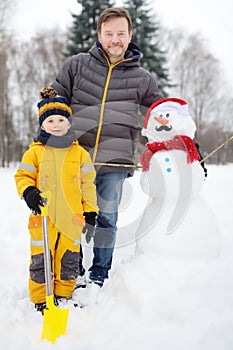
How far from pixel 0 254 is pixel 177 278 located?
6.40 ft

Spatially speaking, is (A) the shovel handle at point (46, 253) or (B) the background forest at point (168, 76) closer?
(A) the shovel handle at point (46, 253)

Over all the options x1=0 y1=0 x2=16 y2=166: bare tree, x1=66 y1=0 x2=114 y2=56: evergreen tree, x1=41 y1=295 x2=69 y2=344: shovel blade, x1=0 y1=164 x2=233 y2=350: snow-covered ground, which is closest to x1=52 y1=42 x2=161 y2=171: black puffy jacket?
x1=0 y1=164 x2=233 y2=350: snow-covered ground

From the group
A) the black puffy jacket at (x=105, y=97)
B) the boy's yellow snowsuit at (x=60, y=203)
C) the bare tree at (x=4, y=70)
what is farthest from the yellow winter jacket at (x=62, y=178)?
the bare tree at (x=4, y=70)

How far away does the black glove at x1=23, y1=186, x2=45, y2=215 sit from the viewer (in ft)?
6.21

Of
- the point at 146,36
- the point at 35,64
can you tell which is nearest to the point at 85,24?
the point at 146,36

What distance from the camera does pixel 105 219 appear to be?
2551mm

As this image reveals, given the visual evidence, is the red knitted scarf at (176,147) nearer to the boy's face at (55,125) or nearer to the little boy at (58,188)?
the little boy at (58,188)

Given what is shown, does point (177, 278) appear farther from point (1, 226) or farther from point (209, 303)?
point (1, 226)

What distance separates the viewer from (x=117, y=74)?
2.36 metres

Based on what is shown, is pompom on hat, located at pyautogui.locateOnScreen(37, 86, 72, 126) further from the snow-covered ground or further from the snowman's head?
the snow-covered ground

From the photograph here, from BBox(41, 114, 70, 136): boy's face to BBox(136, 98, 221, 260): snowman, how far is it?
0.56m

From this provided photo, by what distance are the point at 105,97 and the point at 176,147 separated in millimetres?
641

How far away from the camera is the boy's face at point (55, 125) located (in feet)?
6.91

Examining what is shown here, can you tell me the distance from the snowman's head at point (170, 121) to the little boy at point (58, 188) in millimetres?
516
